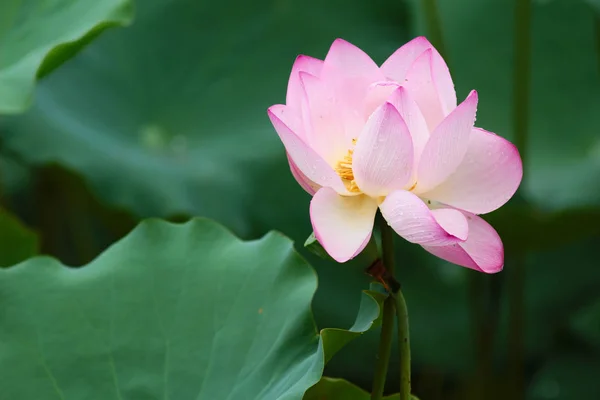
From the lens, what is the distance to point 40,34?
0.95 m

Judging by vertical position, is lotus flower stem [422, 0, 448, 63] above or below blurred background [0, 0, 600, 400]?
above

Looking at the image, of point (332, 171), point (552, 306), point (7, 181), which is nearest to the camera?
point (332, 171)

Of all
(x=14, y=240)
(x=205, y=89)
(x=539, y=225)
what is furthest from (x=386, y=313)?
(x=205, y=89)

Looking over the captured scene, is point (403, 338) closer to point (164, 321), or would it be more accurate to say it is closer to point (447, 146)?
point (447, 146)

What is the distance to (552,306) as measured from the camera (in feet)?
5.90

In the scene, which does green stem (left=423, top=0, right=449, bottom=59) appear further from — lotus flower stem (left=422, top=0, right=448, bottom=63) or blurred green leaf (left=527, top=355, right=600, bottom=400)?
blurred green leaf (left=527, top=355, right=600, bottom=400)

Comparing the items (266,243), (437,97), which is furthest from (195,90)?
(437,97)

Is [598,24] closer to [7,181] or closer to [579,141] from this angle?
[579,141]

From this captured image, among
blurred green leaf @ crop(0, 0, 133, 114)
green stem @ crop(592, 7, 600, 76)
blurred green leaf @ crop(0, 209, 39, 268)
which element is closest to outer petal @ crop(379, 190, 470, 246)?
blurred green leaf @ crop(0, 0, 133, 114)

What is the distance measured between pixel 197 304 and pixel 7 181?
4.67 feet

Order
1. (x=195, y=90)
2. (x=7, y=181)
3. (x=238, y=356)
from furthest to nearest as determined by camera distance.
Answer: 1. (x=7, y=181)
2. (x=195, y=90)
3. (x=238, y=356)

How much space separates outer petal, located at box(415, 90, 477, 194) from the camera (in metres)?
0.53

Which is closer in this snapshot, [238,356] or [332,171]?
[332,171]

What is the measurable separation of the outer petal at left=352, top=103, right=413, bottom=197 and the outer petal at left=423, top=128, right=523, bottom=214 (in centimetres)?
3
